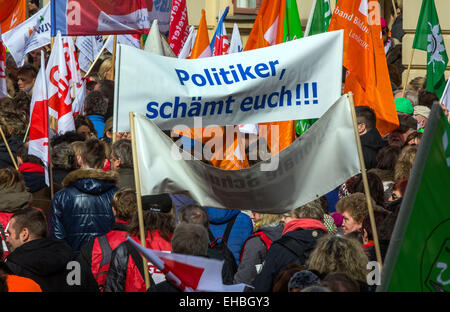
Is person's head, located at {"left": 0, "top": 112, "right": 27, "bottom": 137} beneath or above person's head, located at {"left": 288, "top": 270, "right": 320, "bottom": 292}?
above

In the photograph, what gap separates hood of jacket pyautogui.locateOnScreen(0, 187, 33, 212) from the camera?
6027mm

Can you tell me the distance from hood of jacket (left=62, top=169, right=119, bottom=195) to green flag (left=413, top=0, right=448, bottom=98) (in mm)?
5449

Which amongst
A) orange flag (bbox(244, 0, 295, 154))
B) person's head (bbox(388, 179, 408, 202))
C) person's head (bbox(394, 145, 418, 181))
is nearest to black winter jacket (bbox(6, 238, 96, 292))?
person's head (bbox(388, 179, 408, 202))

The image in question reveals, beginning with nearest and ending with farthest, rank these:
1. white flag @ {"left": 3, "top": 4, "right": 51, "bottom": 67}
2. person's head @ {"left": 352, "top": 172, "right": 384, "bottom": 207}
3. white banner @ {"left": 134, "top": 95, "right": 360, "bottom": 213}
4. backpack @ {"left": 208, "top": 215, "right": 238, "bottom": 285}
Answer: white banner @ {"left": 134, "top": 95, "right": 360, "bottom": 213}
backpack @ {"left": 208, "top": 215, "right": 238, "bottom": 285}
person's head @ {"left": 352, "top": 172, "right": 384, "bottom": 207}
white flag @ {"left": 3, "top": 4, "right": 51, "bottom": 67}

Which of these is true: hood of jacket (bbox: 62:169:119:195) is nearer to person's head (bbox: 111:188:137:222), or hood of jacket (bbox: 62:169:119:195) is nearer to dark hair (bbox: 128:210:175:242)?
person's head (bbox: 111:188:137:222)

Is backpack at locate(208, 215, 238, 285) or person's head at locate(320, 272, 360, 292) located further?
backpack at locate(208, 215, 238, 285)

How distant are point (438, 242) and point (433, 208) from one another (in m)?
0.14

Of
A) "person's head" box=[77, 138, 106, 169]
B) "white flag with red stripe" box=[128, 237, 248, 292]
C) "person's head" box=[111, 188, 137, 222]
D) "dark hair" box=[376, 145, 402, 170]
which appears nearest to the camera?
"white flag with red stripe" box=[128, 237, 248, 292]

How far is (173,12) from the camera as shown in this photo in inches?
437

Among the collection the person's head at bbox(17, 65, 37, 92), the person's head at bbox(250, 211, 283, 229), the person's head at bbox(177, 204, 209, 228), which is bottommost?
the person's head at bbox(250, 211, 283, 229)

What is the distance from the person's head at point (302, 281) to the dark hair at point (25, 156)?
383cm

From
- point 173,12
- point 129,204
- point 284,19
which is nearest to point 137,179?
point 129,204

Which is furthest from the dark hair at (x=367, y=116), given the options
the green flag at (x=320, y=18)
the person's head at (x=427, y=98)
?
the person's head at (x=427, y=98)

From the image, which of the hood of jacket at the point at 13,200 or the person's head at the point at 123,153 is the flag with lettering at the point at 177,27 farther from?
the hood of jacket at the point at 13,200
